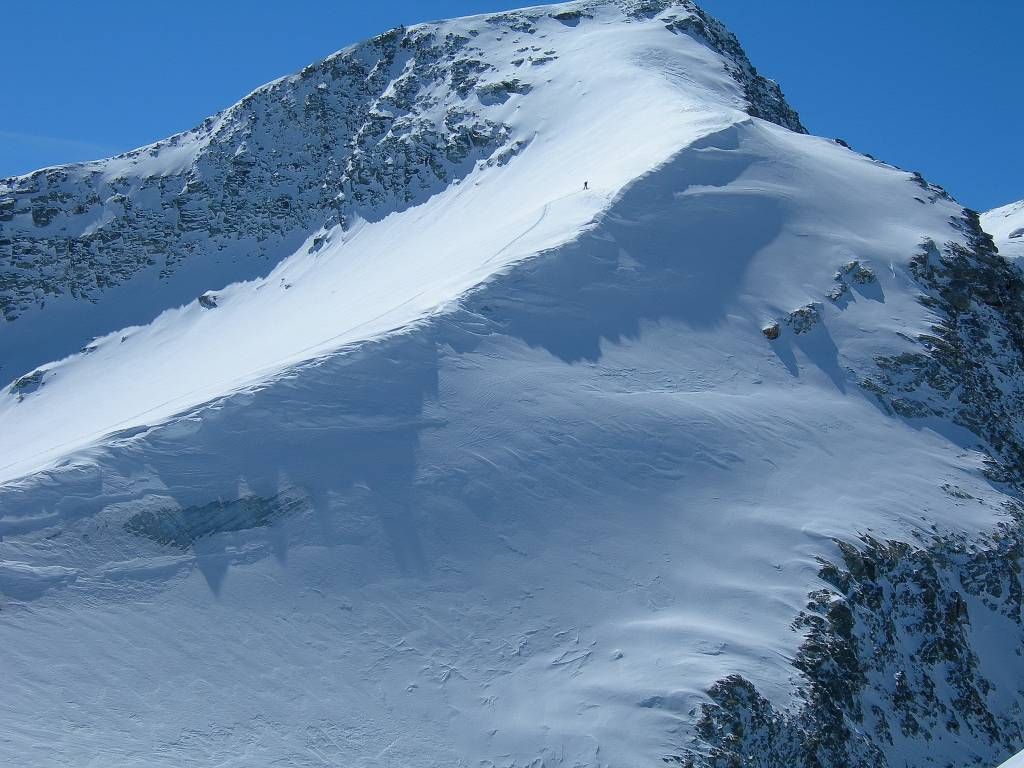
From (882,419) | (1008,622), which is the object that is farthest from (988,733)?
(882,419)

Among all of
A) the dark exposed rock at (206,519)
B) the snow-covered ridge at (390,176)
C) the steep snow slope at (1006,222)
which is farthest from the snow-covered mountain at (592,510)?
the steep snow slope at (1006,222)

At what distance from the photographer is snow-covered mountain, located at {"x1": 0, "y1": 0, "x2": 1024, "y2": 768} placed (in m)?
17.9

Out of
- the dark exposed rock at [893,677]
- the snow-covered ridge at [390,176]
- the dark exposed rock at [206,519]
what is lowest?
the dark exposed rock at [893,677]

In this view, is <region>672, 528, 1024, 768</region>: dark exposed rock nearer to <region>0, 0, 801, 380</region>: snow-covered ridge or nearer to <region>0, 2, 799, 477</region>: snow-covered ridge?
<region>0, 2, 799, 477</region>: snow-covered ridge

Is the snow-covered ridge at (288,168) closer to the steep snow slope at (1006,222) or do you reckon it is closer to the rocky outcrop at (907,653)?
the rocky outcrop at (907,653)

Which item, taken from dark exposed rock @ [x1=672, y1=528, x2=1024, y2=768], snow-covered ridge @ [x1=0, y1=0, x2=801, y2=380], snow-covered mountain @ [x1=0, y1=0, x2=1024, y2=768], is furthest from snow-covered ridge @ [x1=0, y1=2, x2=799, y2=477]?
dark exposed rock @ [x1=672, y1=528, x2=1024, y2=768]

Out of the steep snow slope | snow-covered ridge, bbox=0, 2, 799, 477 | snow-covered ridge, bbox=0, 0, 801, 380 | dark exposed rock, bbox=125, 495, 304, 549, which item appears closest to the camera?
dark exposed rock, bbox=125, 495, 304, 549

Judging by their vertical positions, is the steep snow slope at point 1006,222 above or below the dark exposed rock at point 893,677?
above

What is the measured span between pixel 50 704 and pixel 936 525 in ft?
58.6

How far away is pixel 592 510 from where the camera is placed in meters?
22.1

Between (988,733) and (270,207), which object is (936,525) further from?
(270,207)

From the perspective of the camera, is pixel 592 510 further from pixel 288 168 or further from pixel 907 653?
pixel 288 168

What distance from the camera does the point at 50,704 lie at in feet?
56.2

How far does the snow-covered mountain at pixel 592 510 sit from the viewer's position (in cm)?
1794
